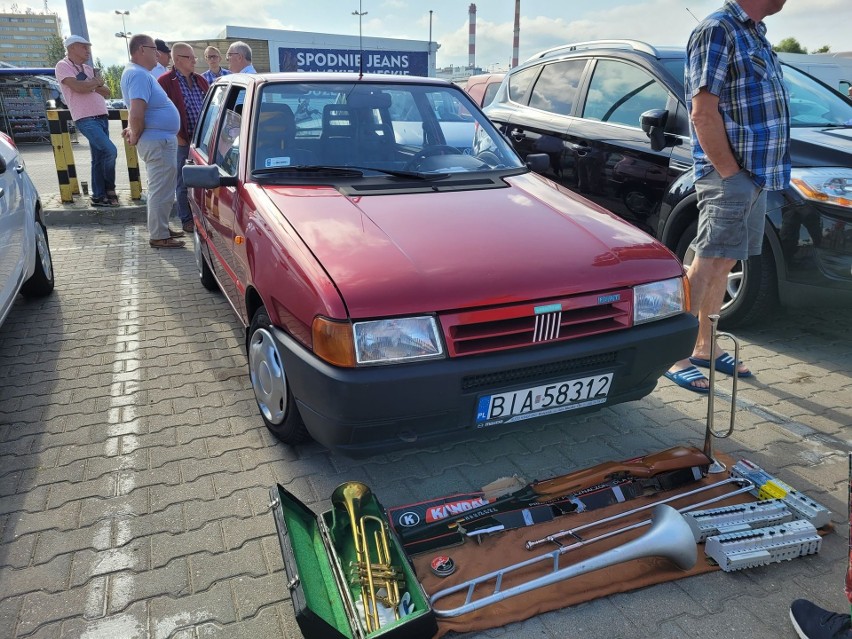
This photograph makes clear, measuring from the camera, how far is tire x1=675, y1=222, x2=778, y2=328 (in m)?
4.05

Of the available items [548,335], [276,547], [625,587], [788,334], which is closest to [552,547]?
[625,587]

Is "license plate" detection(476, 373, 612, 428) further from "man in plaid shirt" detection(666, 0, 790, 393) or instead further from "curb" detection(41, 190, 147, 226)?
"curb" detection(41, 190, 147, 226)

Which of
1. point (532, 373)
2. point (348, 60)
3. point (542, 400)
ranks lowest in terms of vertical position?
point (542, 400)

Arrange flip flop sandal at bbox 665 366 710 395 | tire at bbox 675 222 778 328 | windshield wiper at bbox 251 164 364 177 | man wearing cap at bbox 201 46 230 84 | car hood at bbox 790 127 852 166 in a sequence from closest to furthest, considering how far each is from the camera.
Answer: windshield wiper at bbox 251 164 364 177 → flip flop sandal at bbox 665 366 710 395 → car hood at bbox 790 127 852 166 → tire at bbox 675 222 778 328 → man wearing cap at bbox 201 46 230 84

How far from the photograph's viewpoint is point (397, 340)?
2264 mm

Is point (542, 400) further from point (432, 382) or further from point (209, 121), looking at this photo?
point (209, 121)

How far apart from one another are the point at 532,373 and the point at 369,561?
2.93 feet

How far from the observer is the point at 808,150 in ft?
13.1

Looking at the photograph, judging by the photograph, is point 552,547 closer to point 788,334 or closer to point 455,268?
point 455,268

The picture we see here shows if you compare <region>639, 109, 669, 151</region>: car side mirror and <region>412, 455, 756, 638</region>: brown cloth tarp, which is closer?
<region>412, 455, 756, 638</region>: brown cloth tarp

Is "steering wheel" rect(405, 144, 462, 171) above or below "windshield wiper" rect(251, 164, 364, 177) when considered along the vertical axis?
above

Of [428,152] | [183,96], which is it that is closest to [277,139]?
[428,152]

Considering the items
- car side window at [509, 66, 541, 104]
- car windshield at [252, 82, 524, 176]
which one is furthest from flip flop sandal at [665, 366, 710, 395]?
car side window at [509, 66, 541, 104]

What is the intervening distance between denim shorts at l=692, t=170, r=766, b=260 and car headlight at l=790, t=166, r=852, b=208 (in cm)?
55
